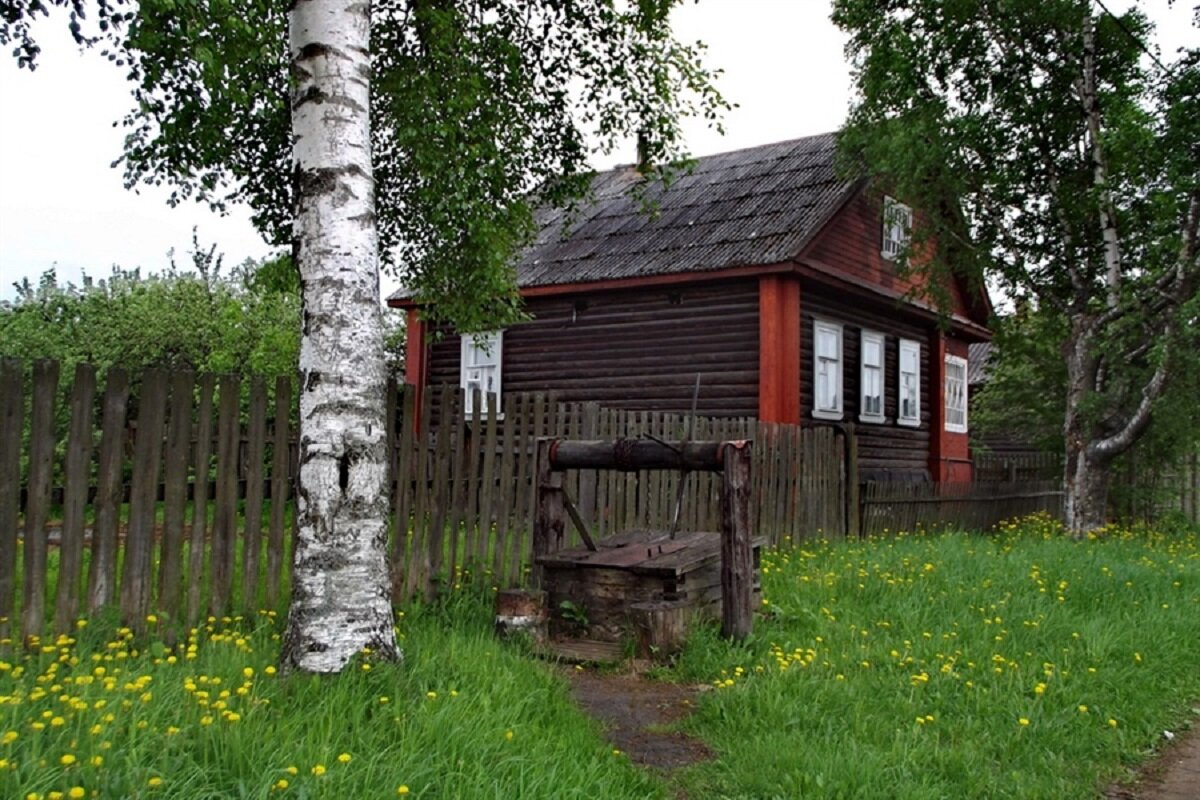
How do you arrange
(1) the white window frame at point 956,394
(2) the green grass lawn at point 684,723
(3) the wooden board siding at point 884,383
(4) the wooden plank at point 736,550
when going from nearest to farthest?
1. (2) the green grass lawn at point 684,723
2. (4) the wooden plank at point 736,550
3. (3) the wooden board siding at point 884,383
4. (1) the white window frame at point 956,394

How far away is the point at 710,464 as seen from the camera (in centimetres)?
642

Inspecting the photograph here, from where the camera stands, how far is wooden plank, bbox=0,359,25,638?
4652mm

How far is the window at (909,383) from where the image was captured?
19344 millimetres

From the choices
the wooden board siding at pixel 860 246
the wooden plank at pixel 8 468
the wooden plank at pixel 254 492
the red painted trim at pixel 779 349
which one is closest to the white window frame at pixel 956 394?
the wooden board siding at pixel 860 246

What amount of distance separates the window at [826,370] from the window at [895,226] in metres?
2.42

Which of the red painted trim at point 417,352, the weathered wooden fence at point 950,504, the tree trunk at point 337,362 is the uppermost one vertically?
the red painted trim at point 417,352

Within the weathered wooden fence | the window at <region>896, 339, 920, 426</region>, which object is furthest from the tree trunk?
the window at <region>896, 339, 920, 426</region>

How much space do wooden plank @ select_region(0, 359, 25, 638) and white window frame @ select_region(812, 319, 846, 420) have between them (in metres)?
13.3

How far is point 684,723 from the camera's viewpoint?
16.0ft

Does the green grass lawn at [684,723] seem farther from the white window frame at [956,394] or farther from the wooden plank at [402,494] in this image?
the white window frame at [956,394]

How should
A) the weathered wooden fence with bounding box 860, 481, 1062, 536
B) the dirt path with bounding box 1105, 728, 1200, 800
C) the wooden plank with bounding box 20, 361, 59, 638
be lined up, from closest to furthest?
1. the dirt path with bounding box 1105, 728, 1200, 800
2. the wooden plank with bounding box 20, 361, 59, 638
3. the weathered wooden fence with bounding box 860, 481, 1062, 536

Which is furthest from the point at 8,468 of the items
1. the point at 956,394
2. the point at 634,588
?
the point at 956,394

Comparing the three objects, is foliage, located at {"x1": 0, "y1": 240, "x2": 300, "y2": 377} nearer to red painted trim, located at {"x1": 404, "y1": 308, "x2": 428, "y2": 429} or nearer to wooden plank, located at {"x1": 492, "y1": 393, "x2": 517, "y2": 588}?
red painted trim, located at {"x1": 404, "y1": 308, "x2": 428, "y2": 429}

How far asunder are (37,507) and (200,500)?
859 mm
